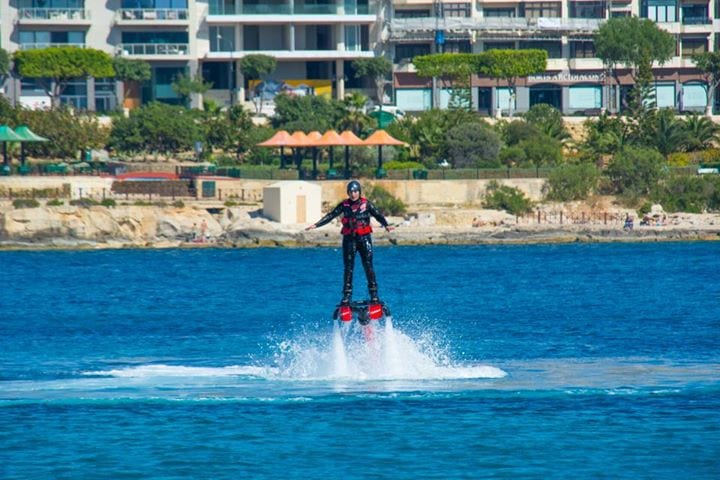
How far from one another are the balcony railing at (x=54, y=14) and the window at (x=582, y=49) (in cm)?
3605

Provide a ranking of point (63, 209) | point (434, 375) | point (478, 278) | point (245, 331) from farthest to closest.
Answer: point (63, 209) < point (478, 278) < point (245, 331) < point (434, 375)

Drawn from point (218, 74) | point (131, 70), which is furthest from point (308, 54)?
point (131, 70)

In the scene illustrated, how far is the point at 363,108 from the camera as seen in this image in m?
122

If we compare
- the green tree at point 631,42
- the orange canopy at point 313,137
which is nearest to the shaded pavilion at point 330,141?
the orange canopy at point 313,137

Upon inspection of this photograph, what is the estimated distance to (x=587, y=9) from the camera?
132750mm

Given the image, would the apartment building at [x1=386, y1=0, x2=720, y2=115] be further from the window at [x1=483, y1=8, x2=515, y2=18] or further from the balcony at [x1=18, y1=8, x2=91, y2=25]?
the balcony at [x1=18, y1=8, x2=91, y2=25]

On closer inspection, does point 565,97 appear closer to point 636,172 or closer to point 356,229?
point 636,172

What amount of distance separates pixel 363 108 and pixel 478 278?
131 feet

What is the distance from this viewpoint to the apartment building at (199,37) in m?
123

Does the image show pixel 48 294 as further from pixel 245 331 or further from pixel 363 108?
pixel 363 108

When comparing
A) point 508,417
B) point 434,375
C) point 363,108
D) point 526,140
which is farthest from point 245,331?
point 363,108

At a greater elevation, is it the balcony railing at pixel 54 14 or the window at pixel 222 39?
the balcony railing at pixel 54 14

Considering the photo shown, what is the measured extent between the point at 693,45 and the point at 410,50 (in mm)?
21767

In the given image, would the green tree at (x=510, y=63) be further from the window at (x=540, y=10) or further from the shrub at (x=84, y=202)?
the shrub at (x=84, y=202)
